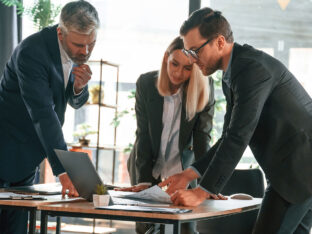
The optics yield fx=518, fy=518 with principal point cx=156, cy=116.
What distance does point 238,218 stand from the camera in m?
3.64

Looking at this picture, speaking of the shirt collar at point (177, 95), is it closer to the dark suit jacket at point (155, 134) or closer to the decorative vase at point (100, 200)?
the dark suit jacket at point (155, 134)

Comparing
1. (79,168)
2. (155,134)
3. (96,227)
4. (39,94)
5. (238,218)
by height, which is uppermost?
(39,94)

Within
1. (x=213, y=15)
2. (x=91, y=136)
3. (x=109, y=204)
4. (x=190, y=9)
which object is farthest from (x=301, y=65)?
(x=109, y=204)

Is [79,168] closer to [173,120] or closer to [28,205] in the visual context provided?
[28,205]

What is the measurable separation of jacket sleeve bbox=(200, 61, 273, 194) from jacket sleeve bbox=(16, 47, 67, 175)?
2.50ft

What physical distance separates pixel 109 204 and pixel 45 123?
57cm

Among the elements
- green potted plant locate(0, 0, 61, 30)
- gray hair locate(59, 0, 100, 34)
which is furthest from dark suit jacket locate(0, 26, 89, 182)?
green potted plant locate(0, 0, 61, 30)

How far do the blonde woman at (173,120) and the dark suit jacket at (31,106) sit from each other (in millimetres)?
614

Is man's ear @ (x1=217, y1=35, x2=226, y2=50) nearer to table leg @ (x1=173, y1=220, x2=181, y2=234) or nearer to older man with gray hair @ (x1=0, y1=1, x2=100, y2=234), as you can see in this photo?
older man with gray hair @ (x1=0, y1=1, x2=100, y2=234)

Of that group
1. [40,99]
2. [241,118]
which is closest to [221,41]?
[241,118]

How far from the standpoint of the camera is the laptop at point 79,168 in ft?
7.31

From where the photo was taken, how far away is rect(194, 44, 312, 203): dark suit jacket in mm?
2021

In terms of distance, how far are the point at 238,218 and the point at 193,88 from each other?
112cm

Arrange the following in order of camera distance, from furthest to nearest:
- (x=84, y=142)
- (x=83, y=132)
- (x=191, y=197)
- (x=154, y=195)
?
1. (x=83, y=132)
2. (x=84, y=142)
3. (x=154, y=195)
4. (x=191, y=197)
